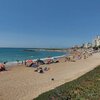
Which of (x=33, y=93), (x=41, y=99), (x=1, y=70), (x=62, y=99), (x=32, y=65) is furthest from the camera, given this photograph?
(x=32, y=65)

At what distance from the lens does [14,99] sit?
1495 cm

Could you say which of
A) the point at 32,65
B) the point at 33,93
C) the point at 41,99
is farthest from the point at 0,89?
the point at 32,65

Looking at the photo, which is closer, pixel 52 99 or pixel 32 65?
pixel 52 99

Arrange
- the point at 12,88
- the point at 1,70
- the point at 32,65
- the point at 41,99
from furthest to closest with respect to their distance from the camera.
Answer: the point at 32,65 → the point at 1,70 → the point at 12,88 → the point at 41,99

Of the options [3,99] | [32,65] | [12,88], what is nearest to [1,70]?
[32,65]

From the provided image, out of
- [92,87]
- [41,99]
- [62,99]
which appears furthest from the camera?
[92,87]

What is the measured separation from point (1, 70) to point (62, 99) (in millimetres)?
21627

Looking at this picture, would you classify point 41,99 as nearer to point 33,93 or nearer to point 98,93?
point 98,93

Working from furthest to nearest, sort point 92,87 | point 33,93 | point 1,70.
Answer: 1. point 1,70
2. point 33,93
3. point 92,87

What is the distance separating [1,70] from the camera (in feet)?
107

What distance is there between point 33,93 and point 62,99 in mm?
5151

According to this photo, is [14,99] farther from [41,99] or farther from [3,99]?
[41,99]

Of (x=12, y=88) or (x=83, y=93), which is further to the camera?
(x=12, y=88)

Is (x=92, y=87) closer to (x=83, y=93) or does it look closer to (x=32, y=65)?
(x=83, y=93)
